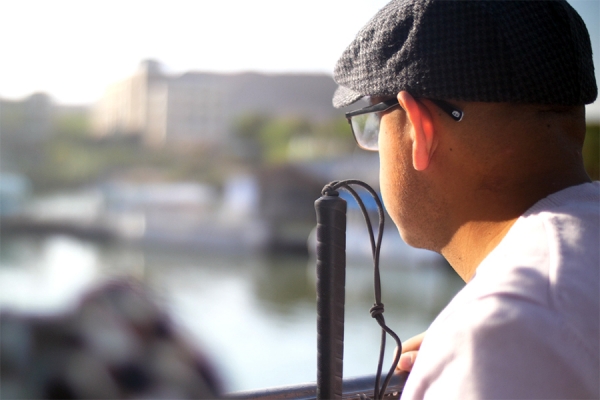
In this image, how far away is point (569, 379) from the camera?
53cm

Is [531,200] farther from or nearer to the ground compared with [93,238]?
farther from the ground

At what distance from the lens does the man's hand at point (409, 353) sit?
A: 92 centimetres

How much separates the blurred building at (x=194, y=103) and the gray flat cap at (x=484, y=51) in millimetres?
10494

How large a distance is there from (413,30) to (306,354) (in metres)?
14.9

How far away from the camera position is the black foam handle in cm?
75

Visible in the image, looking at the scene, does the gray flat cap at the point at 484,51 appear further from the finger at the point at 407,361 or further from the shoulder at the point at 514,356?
the finger at the point at 407,361

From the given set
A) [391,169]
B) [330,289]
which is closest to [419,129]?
[391,169]

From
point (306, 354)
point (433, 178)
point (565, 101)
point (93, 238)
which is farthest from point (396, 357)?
point (93, 238)

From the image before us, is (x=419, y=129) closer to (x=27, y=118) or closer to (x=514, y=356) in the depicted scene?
(x=514, y=356)

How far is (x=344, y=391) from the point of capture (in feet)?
2.97

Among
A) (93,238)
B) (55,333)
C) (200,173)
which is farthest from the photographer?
(200,173)

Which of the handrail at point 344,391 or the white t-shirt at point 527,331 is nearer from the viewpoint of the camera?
the white t-shirt at point 527,331

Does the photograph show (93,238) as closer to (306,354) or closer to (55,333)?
(306,354)

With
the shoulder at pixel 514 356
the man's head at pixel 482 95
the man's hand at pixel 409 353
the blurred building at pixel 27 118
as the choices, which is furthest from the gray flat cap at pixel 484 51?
the blurred building at pixel 27 118
